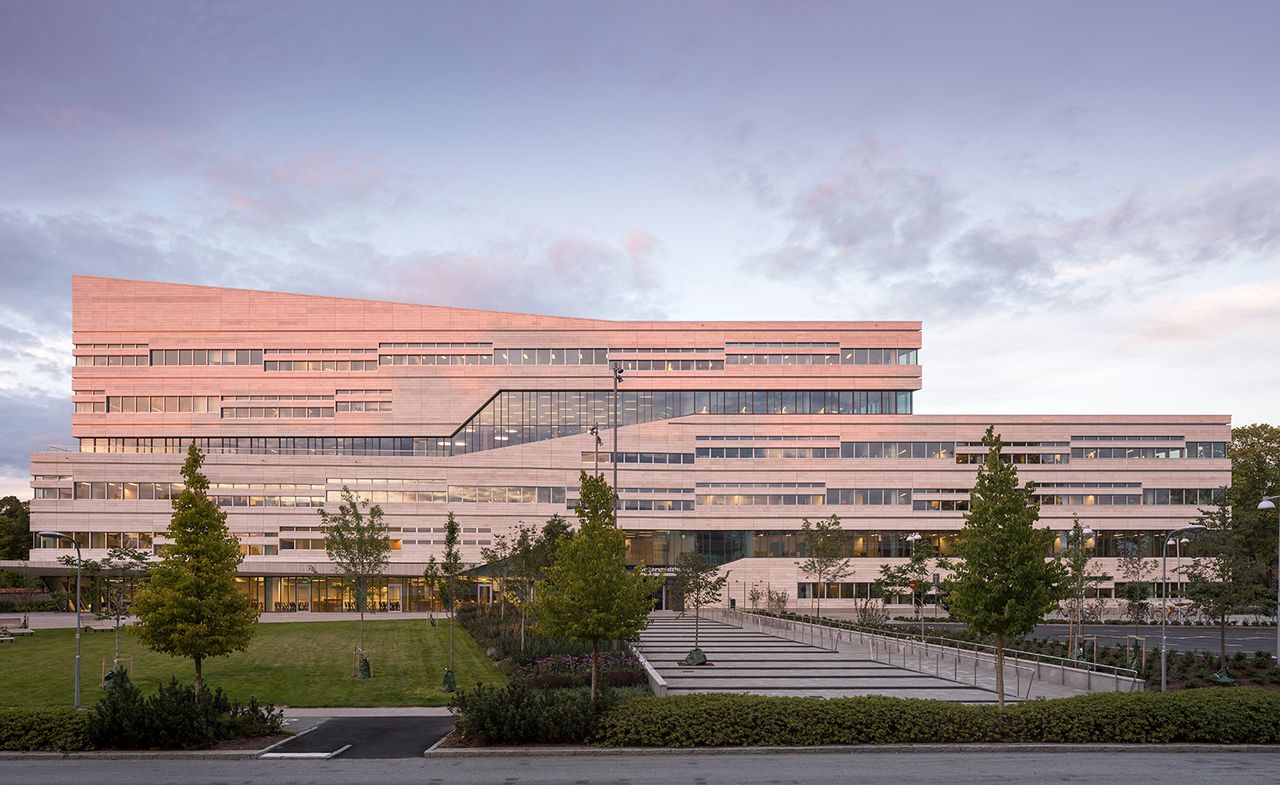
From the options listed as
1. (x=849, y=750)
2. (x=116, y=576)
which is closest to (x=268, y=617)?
(x=116, y=576)

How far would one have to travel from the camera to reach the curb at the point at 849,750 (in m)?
22.0

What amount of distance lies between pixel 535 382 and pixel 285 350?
2522 centimetres

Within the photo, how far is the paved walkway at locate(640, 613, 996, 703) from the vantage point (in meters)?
34.2

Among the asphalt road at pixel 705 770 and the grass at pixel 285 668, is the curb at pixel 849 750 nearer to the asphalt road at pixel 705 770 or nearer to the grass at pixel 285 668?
the asphalt road at pixel 705 770

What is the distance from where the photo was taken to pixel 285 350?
91.5 meters

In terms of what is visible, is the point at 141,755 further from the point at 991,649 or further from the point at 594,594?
the point at 991,649

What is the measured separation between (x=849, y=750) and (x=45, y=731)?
19402 mm

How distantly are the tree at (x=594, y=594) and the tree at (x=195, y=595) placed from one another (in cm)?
881

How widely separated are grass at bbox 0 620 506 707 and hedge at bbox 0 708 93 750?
548cm

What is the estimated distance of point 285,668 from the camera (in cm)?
3941

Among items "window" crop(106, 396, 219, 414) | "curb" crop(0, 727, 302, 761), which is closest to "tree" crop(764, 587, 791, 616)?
"curb" crop(0, 727, 302, 761)

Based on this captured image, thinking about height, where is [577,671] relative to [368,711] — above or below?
below

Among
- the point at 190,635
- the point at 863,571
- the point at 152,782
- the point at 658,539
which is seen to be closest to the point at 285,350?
the point at 658,539

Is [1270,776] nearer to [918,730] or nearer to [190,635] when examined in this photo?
[918,730]
